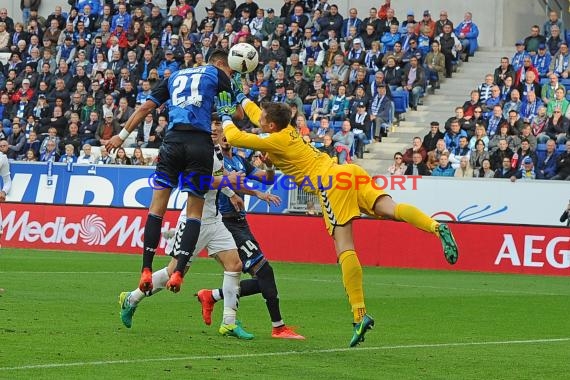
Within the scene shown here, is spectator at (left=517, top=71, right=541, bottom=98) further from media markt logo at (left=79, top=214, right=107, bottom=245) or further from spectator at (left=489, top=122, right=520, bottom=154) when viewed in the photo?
media markt logo at (left=79, top=214, right=107, bottom=245)

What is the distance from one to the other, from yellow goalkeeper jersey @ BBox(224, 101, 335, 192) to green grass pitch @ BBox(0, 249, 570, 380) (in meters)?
1.54

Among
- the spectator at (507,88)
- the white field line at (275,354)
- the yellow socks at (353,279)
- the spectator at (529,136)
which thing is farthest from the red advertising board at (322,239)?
the yellow socks at (353,279)

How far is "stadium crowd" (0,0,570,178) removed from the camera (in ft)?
99.3

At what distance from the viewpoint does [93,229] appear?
2761 centimetres

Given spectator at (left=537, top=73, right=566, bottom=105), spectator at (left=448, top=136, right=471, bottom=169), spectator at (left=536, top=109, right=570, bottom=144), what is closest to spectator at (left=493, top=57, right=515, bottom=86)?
spectator at (left=537, top=73, right=566, bottom=105)

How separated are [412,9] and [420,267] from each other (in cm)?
1497

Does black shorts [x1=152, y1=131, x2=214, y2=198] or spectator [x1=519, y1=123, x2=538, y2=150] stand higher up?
black shorts [x1=152, y1=131, x2=214, y2=198]

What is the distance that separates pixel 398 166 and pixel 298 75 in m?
5.20

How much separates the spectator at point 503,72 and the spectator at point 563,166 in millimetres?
3492

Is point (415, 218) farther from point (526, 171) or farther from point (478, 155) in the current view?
point (478, 155)

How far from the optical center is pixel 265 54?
117ft

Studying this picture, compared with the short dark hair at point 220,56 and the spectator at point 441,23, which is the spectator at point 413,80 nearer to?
the spectator at point 441,23

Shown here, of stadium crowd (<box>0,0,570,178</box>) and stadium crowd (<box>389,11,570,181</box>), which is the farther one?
stadium crowd (<box>0,0,570,178</box>)

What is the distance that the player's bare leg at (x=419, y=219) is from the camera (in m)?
10.9
